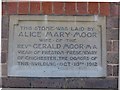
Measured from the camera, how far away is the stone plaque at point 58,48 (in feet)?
23.7

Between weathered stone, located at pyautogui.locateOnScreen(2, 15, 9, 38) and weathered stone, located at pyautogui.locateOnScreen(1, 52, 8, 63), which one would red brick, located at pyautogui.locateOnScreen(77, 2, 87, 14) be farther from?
weathered stone, located at pyautogui.locateOnScreen(1, 52, 8, 63)

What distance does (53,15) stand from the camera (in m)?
7.26

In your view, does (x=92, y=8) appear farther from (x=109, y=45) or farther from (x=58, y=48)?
(x=58, y=48)

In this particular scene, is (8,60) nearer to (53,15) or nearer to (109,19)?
(53,15)

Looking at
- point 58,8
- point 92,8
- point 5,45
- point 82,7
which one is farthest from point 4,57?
point 92,8

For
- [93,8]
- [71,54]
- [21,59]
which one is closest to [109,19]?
[93,8]

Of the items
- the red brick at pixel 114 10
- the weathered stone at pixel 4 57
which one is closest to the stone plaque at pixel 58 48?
the weathered stone at pixel 4 57

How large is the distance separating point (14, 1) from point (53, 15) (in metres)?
0.62

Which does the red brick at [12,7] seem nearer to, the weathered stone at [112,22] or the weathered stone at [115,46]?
the weathered stone at [112,22]

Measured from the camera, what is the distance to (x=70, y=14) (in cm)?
726

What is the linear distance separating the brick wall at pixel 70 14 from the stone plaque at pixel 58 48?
7 centimetres

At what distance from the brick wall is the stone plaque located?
74mm

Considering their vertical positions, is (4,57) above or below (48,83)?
above

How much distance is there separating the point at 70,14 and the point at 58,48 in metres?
0.54
